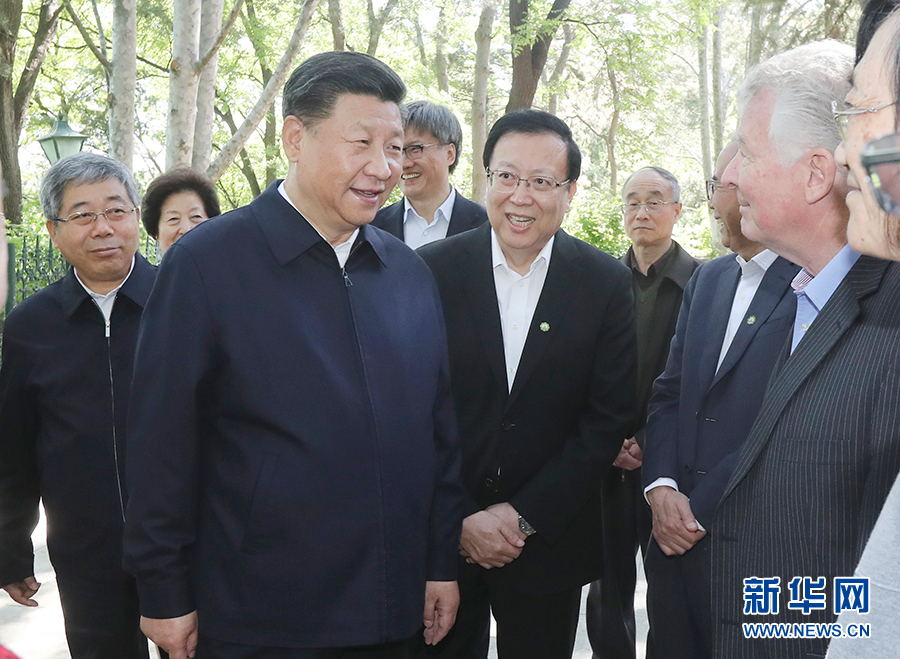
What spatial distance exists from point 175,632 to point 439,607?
2.73 ft

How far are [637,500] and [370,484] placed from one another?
7.12 ft

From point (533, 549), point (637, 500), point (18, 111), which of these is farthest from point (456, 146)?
point (18, 111)

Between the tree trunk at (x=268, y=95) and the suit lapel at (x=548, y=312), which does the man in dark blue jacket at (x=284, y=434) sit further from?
the tree trunk at (x=268, y=95)

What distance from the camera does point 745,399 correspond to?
2559 millimetres

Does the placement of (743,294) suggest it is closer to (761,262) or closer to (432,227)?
(761,262)

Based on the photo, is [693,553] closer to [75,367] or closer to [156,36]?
[75,367]

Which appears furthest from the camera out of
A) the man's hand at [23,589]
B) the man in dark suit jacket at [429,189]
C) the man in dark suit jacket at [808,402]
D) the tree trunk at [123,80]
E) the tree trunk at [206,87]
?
the tree trunk at [206,87]

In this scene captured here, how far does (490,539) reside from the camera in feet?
9.40

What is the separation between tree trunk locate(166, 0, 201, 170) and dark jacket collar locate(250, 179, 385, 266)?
20.6 ft

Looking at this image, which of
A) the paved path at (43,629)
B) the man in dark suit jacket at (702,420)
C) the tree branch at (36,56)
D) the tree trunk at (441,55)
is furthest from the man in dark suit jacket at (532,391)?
the tree trunk at (441,55)

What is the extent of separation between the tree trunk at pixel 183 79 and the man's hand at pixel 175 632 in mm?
6696

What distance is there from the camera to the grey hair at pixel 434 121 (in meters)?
4.64

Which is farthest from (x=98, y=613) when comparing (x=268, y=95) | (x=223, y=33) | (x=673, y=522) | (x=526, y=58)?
(x=526, y=58)

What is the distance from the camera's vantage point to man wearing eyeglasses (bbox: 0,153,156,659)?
9.27 ft
